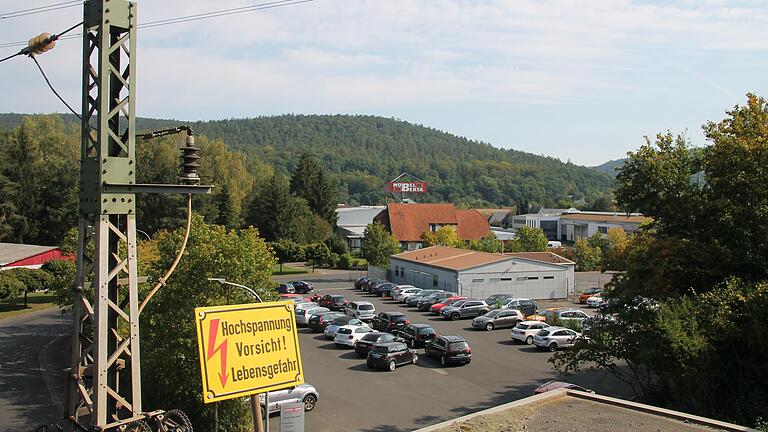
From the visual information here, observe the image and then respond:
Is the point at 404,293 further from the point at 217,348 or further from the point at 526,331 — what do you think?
the point at 217,348

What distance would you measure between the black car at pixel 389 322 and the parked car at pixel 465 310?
202 inches

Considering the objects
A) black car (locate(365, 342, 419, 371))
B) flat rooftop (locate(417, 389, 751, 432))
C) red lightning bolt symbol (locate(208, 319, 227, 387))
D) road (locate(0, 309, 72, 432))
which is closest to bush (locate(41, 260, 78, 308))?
road (locate(0, 309, 72, 432))

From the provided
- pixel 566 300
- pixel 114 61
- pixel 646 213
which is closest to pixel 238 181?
pixel 566 300

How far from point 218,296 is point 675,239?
14816mm

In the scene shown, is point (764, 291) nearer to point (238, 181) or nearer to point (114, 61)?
point (114, 61)

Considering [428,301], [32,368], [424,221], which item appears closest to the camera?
[32,368]

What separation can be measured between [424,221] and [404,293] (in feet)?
133

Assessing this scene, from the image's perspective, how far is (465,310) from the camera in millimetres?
41906

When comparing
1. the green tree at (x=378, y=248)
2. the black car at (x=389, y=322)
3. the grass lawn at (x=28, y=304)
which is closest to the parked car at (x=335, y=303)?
the black car at (x=389, y=322)

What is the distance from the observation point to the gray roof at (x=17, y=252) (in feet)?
182

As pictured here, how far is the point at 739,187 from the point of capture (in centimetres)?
2130

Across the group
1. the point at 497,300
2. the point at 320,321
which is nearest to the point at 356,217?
the point at 497,300

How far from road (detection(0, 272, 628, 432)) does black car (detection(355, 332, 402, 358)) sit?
1.45 feet

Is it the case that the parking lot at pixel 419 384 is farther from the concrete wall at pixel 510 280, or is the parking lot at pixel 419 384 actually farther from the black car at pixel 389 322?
the concrete wall at pixel 510 280
